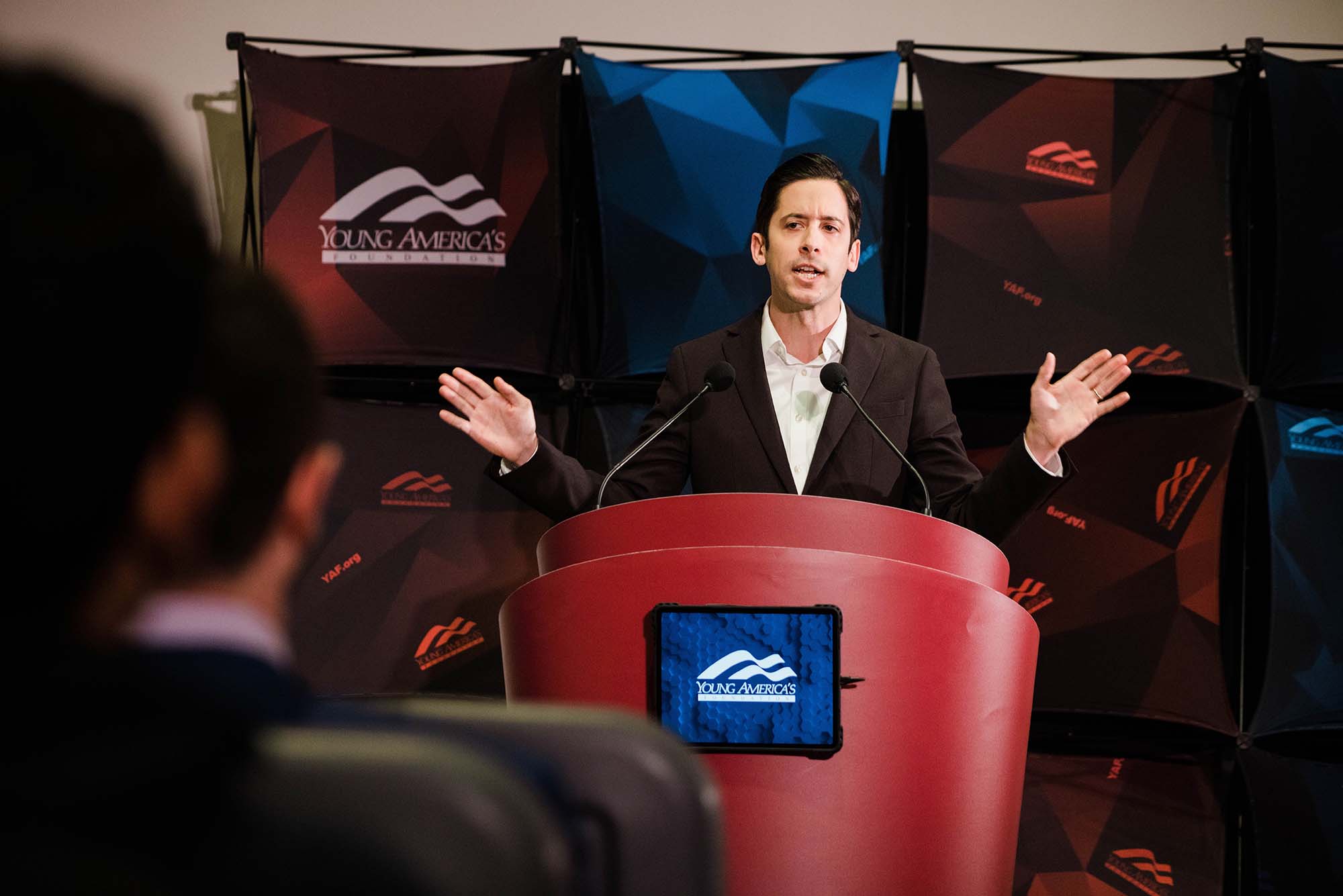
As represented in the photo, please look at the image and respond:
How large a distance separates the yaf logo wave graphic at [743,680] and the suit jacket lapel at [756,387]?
0.86 meters

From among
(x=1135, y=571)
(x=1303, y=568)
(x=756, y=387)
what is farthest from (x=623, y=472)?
(x=1303, y=568)

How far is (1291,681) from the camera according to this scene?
3051mm

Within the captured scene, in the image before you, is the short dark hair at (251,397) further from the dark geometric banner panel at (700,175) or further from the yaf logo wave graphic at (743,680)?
the dark geometric banner panel at (700,175)

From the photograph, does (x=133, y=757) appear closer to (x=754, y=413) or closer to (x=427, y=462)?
(x=754, y=413)

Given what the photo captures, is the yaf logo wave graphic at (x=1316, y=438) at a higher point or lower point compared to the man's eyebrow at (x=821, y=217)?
lower

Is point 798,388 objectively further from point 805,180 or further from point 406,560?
point 406,560

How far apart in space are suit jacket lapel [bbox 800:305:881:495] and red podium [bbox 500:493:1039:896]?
643mm

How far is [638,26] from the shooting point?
3.77 meters

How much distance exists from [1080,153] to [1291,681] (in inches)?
58.1

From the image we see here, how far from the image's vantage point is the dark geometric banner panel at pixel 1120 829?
3023 mm

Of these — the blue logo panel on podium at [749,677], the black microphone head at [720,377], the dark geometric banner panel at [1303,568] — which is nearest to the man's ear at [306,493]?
the blue logo panel on podium at [749,677]

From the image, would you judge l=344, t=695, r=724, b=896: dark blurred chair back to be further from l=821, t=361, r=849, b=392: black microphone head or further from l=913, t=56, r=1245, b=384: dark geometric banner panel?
l=913, t=56, r=1245, b=384: dark geometric banner panel

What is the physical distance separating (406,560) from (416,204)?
38.3 inches

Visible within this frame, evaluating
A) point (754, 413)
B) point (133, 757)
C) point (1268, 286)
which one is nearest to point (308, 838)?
point (133, 757)
